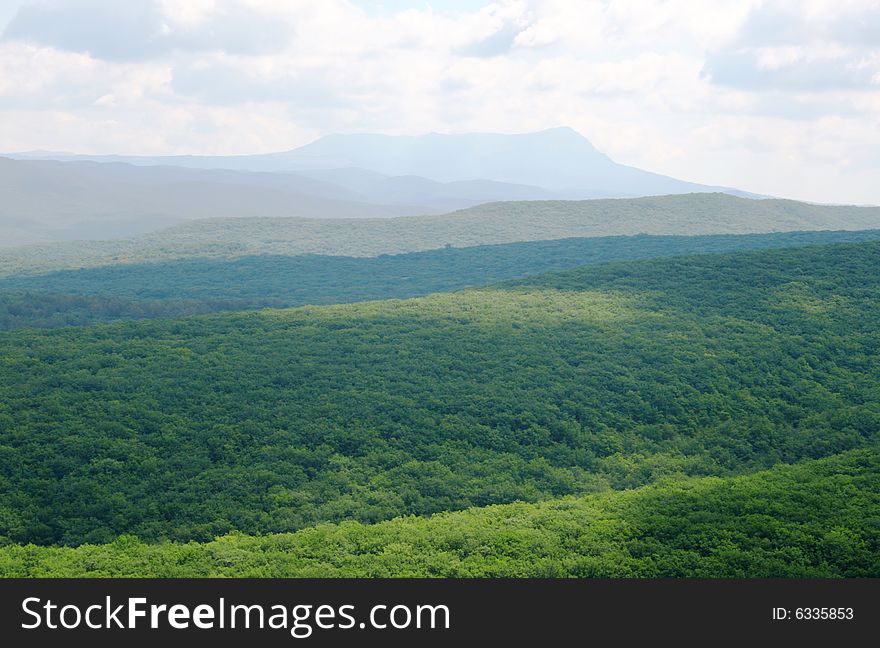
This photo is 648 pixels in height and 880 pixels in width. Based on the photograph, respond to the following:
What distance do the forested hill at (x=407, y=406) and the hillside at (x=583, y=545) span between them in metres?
2.12

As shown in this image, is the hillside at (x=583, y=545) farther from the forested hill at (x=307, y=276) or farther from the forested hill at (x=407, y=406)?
the forested hill at (x=307, y=276)

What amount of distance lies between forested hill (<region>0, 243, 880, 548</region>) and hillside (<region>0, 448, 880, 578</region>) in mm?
2116

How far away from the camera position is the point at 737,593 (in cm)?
1421

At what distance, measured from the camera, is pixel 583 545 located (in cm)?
1755

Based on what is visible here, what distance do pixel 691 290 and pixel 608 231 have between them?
2407 inches

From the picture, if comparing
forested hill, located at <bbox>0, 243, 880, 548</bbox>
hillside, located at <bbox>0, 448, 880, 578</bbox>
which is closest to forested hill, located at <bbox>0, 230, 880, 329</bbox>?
forested hill, located at <bbox>0, 243, 880, 548</bbox>

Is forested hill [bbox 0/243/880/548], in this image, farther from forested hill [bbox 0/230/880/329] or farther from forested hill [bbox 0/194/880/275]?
forested hill [bbox 0/194/880/275]

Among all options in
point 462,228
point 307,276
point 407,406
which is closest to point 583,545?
point 407,406

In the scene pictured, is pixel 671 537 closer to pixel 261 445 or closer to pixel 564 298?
pixel 261 445

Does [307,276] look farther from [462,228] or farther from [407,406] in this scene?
[407,406]

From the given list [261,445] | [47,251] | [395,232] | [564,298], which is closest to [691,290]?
[564,298]

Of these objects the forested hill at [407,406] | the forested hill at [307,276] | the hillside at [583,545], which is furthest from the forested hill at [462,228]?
the hillside at [583,545]

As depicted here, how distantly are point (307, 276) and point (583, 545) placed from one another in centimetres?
6988

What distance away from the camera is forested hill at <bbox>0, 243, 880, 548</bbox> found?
22719 mm
